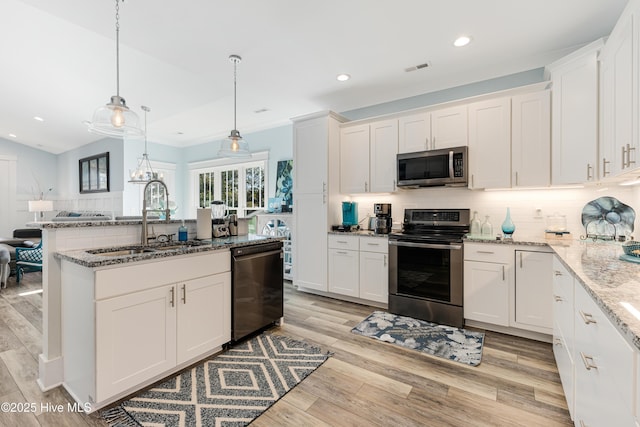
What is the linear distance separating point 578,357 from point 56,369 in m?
3.23

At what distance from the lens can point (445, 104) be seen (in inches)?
132

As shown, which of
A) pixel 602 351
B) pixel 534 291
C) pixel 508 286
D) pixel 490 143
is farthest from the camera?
pixel 490 143

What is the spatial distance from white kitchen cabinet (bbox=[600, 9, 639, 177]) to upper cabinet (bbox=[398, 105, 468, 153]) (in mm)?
1197

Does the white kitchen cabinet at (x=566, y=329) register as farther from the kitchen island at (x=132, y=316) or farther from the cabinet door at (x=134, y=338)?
the cabinet door at (x=134, y=338)

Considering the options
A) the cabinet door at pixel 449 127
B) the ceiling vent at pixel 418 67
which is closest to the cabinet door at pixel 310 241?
the cabinet door at pixel 449 127

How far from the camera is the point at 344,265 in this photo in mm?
3844

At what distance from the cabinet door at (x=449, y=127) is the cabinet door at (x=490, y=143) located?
2.8 inches

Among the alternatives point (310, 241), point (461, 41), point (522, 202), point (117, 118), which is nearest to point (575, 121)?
point (522, 202)

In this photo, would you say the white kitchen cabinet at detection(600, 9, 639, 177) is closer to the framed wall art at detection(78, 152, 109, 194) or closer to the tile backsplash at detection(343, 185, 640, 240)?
the tile backsplash at detection(343, 185, 640, 240)

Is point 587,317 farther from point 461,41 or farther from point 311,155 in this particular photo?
point 311,155

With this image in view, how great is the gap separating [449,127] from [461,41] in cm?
91

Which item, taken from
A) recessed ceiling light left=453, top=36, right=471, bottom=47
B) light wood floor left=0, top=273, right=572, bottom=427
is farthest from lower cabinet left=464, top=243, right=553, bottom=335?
recessed ceiling light left=453, top=36, right=471, bottom=47

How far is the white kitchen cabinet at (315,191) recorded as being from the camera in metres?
3.98

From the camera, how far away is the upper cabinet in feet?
10.8
